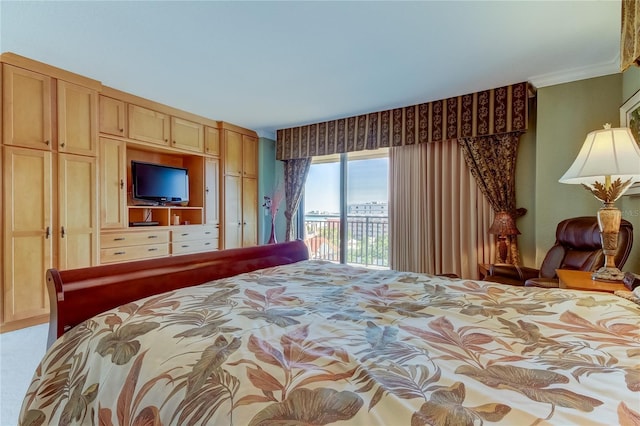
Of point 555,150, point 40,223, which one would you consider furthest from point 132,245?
point 555,150

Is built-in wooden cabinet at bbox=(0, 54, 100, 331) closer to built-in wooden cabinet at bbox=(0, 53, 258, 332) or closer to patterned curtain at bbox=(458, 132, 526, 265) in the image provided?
built-in wooden cabinet at bbox=(0, 53, 258, 332)

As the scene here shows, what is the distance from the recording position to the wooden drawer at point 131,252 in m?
3.48

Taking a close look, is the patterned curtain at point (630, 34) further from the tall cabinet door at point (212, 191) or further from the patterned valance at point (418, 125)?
the tall cabinet door at point (212, 191)

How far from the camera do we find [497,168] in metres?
3.51

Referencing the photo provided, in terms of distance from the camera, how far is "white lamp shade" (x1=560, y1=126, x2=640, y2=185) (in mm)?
1621

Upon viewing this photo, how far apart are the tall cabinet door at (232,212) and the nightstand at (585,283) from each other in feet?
13.4

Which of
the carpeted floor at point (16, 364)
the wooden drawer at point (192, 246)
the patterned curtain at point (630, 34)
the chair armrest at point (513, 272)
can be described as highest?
the patterned curtain at point (630, 34)

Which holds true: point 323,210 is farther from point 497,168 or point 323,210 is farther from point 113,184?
point 113,184

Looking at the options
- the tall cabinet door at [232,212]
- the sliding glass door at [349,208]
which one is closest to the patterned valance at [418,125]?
the sliding glass door at [349,208]

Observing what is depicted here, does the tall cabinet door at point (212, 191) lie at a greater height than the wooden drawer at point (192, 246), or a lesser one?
greater

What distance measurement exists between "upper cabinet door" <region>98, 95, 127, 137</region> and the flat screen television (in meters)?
0.43

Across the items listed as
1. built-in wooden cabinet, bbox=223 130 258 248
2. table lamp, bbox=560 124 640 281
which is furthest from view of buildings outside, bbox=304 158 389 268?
table lamp, bbox=560 124 640 281

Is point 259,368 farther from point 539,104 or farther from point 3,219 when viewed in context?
point 539,104

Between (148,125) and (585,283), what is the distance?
4.48 m
